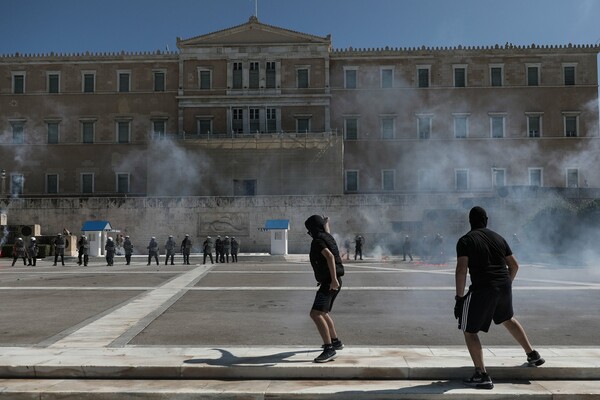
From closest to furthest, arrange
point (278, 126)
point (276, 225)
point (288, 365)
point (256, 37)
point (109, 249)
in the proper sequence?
point (288, 365) < point (109, 249) < point (276, 225) < point (278, 126) < point (256, 37)

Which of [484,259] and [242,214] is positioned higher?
[242,214]

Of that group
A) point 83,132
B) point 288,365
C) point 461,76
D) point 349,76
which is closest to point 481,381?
point 288,365

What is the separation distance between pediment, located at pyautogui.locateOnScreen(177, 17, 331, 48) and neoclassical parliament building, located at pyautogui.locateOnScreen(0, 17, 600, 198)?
82 mm

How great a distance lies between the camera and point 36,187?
50.5 m

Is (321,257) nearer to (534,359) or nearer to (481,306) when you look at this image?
(481,306)

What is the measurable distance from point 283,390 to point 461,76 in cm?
4759

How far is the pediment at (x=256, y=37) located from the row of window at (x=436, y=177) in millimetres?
11428

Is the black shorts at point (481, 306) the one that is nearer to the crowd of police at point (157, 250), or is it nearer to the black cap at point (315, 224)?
the black cap at point (315, 224)

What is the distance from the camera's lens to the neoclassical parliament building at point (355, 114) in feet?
163

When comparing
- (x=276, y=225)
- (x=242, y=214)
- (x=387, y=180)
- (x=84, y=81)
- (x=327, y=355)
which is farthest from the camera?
(x=84, y=81)

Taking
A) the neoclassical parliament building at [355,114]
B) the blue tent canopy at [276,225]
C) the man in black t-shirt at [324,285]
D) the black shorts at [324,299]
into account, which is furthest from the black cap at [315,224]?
the neoclassical parliament building at [355,114]

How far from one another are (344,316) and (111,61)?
45703mm

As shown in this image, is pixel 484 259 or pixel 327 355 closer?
pixel 484 259

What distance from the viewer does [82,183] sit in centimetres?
5053
